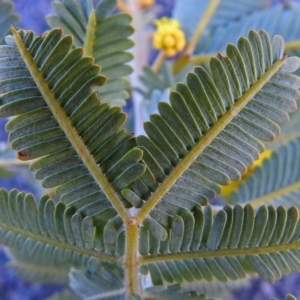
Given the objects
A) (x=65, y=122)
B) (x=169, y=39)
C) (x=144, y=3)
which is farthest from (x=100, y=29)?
(x=144, y=3)

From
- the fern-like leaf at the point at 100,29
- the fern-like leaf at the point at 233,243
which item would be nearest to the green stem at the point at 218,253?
the fern-like leaf at the point at 233,243

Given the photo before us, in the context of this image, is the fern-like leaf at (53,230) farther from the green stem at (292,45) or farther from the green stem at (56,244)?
the green stem at (292,45)

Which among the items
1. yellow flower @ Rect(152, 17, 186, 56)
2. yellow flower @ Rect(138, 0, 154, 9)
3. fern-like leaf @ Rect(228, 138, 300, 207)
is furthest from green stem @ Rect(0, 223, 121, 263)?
yellow flower @ Rect(138, 0, 154, 9)

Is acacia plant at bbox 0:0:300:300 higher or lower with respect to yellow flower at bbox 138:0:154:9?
lower

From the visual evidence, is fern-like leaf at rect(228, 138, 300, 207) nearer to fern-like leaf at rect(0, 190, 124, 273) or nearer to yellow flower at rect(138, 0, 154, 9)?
fern-like leaf at rect(0, 190, 124, 273)

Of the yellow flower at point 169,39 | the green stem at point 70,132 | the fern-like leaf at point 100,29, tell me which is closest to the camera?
the green stem at point 70,132

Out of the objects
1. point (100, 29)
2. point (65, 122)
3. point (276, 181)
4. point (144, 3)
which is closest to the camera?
point (65, 122)

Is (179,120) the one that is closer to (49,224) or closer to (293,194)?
(49,224)

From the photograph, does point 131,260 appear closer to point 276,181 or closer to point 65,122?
point 65,122
